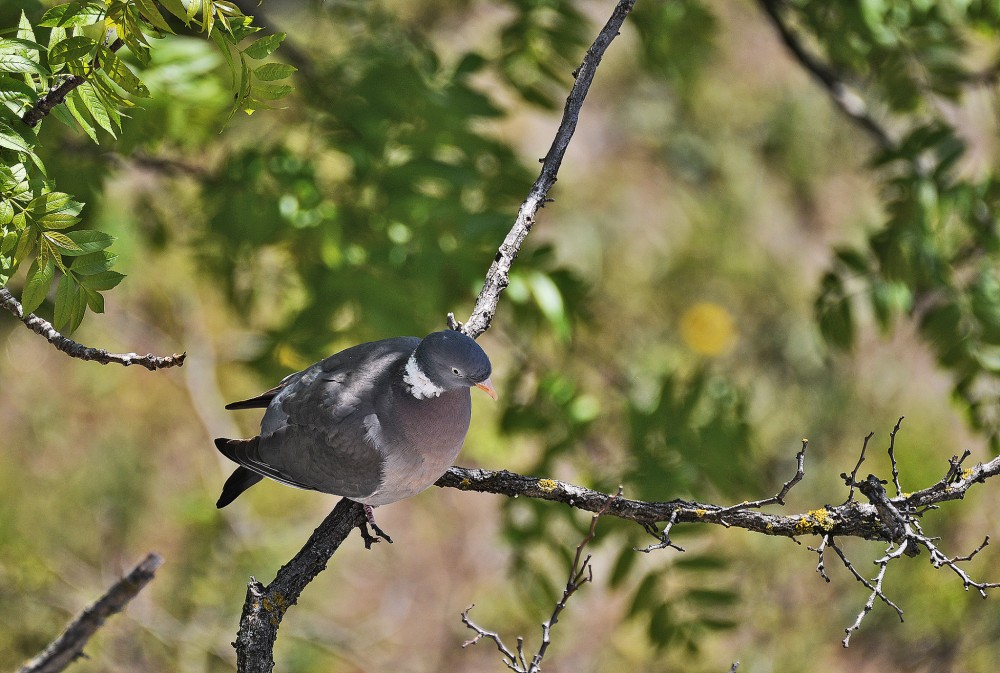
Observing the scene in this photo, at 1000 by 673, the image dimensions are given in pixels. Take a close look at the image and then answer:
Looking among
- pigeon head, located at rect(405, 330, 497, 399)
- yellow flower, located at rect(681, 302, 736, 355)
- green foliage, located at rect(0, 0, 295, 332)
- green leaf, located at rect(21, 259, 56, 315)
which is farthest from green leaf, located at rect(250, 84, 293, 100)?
yellow flower, located at rect(681, 302, 736, 355)

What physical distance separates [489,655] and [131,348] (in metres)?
2.98

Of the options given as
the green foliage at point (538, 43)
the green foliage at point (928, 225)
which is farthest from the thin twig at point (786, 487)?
the green foliage at point (538, 43)

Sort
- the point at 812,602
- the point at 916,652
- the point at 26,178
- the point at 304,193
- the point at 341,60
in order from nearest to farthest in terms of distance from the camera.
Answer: the point at 26,178 → the point at 304,193 → the point at 341,60 → the point at 916,652 → the point at 812,602

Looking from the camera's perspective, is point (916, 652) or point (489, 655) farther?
point (489, 655)

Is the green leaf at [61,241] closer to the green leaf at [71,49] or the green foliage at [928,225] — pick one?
the green leaf at [71,49]

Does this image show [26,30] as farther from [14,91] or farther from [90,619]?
[90,619]

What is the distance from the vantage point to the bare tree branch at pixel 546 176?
6.29 feet

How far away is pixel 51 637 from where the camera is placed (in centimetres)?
458

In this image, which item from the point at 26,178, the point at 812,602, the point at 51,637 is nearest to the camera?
the point at 26,178

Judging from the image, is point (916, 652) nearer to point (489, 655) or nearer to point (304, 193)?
point (489, 655)

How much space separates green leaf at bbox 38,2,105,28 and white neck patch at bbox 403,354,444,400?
0.87 m

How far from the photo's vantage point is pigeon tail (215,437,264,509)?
2.09 m

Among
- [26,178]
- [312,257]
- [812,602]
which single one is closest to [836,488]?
[812,602]

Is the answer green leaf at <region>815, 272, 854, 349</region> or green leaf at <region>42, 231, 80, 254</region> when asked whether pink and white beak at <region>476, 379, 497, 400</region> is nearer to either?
green leaf at <region>42, 231, 80, 254</region>
